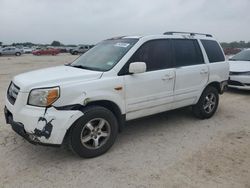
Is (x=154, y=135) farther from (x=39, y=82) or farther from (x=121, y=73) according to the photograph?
(x=39, y=82)

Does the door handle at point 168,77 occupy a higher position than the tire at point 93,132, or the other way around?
the door handle at point 168,77

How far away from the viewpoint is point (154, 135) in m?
4.82

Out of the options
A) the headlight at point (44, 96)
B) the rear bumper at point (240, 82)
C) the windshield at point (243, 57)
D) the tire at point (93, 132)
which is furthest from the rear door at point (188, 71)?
the windshield at point (243, 57)

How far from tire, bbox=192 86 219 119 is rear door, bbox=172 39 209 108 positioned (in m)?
0.21

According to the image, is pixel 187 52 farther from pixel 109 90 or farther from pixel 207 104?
pixel 109 90

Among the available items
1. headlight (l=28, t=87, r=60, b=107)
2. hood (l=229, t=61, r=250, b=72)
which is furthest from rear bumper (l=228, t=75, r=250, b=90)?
headlight (l=28, t=87, r=60, b=107)

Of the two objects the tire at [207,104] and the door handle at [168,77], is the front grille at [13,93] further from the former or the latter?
the tire at [207,104]

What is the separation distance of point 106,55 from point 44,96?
149 centimetres

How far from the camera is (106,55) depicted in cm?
459

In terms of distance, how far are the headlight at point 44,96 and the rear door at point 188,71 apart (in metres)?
2.33

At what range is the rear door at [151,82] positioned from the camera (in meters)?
4.27

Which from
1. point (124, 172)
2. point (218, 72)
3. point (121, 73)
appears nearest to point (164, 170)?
point (124, 172)

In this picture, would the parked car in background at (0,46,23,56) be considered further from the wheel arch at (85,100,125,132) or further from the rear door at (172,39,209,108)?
the wheel arch at (85,100,125,132)

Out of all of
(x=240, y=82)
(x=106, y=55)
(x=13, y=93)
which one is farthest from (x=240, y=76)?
(x=13, y=93)
